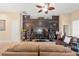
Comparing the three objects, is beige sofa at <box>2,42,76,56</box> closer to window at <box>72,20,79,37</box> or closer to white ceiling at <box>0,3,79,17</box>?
window at <box>72,20,79,37</box>

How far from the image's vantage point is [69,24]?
1894 millimetres

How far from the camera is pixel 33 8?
1777 mm

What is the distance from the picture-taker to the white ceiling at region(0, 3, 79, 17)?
5.47ft

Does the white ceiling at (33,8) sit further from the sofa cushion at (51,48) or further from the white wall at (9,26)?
the sofa cushion at (51,48)

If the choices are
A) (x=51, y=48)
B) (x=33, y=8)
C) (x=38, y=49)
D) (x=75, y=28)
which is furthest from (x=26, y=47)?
(x=75, y=28)

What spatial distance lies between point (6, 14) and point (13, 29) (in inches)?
9.2

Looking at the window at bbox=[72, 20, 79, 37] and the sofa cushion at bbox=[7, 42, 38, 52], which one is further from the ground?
the window at bbox=[72, 20, 79, 37]

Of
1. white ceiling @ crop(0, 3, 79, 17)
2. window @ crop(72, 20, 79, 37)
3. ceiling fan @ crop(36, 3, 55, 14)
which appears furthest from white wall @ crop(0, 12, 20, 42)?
window @ crop(72, 20, 79, 37)

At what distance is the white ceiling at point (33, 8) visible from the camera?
167 centimetres

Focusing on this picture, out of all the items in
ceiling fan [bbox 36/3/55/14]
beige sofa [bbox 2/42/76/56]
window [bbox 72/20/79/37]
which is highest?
ceiling fan [bbox 36/3/55/14]

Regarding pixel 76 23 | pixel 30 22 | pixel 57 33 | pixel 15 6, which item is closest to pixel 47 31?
pixel 57 33

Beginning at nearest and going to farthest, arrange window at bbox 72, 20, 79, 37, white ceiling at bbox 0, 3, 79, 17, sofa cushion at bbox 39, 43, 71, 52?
white ceiling at bbox 0, 3, 79, 17 < window at bbox 72, 20, 79, 37 < sofa cushion at bbox 39, 43, 71, 52

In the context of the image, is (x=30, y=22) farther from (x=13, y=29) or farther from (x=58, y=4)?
(x=58, y=4)

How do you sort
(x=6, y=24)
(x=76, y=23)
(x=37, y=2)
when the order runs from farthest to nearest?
(x=6, y=24) → (x=76, y=23) → (x=37, y=2)
